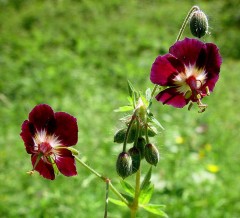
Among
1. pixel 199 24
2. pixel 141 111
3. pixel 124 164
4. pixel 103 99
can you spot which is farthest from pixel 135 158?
pixel 103 99

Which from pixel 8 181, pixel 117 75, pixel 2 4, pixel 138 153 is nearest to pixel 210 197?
pixel 8 181

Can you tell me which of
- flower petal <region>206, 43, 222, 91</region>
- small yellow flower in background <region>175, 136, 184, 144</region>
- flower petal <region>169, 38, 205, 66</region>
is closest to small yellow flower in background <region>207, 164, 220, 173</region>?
small yellow flower in background <region>175, 136, 184, 144</region>

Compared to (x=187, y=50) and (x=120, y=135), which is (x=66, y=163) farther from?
(x=187, y=50)

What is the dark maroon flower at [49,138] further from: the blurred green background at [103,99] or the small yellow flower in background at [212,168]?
the small yellow flower in background at [212,168]

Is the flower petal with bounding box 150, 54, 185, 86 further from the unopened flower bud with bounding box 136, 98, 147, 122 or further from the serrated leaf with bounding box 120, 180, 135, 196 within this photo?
the serrated leaf with bounding box 120, 180, 135, 196

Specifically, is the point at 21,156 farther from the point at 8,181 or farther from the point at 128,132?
the point at 128,132

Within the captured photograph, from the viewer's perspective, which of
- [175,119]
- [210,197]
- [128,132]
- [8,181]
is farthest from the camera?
[175,119]
